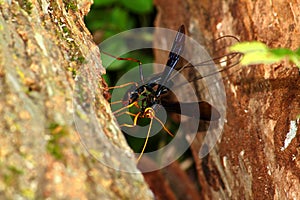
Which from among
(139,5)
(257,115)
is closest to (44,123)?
(257,115)

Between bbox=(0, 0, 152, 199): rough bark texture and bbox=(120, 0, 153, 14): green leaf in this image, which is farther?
bbox=(120, 0, 153, 14): green leaf

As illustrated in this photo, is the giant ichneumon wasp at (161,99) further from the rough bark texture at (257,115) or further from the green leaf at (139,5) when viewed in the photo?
the green leaf at (139,5)

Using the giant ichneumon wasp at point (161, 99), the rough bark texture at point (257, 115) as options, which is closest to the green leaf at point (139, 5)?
the rough bark texture at point (257, 115)

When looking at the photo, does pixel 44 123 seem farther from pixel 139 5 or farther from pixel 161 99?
pixel 139 5

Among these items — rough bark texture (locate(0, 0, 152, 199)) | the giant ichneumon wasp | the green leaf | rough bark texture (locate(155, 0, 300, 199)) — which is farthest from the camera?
the green leaf

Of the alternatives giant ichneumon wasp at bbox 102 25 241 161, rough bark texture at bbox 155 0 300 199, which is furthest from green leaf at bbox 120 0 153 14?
giant ichneumon wasp at bbox 102 25 241 161

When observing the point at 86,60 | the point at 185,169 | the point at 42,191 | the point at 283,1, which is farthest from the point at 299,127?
the point at 185,169

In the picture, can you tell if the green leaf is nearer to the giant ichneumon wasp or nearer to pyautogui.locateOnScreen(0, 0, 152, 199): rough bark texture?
the giant ichneumon wasp

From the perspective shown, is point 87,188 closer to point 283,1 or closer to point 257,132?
point 257,132
